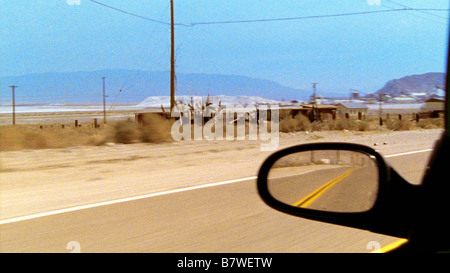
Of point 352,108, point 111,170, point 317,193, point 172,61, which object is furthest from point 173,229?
point 352,108

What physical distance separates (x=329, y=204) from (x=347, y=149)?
38cm

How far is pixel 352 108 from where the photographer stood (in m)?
39.4

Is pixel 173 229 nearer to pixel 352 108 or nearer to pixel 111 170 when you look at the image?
pixel 111 170

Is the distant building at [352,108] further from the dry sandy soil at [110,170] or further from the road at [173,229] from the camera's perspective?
the road at [173,229]

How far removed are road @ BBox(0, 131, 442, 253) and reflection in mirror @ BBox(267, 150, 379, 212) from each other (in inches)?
84.2

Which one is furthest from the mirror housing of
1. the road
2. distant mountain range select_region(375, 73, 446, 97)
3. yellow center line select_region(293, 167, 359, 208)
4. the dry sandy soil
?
the dry sandy soil

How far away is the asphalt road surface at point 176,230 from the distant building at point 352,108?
29331mm

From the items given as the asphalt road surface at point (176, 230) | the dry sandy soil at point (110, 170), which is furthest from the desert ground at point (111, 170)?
the asphalt road surface at point (176, 230)

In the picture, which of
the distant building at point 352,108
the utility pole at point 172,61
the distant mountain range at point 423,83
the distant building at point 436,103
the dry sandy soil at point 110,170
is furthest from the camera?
the distant building at point 352,108

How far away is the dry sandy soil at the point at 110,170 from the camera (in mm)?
8602

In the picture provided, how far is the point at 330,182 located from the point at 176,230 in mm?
3462

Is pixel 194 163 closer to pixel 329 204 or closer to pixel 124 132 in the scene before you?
pixel 124 132
